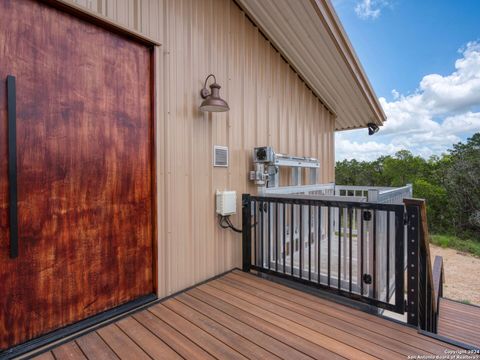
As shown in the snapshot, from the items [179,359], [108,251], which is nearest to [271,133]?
[108,251]

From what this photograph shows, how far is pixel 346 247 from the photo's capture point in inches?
96.8

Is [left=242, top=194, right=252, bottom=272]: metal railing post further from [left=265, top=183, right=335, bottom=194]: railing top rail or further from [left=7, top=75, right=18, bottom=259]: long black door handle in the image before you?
[left=7, top=75, right=18, bottom=259]: long black door handle

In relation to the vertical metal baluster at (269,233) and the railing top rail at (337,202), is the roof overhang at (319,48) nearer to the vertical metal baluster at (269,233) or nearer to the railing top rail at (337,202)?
the railing top rail at (337,202)

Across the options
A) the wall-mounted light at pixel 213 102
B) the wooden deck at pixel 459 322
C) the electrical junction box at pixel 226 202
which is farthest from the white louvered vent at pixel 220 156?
the wooden deck at pixel 459 322

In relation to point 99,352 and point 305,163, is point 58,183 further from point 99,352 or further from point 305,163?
point 305,163

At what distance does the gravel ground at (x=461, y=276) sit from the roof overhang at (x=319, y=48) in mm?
4853

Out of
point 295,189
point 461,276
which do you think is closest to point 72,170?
point 295,189

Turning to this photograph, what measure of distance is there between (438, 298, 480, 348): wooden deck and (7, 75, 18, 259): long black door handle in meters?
3.95

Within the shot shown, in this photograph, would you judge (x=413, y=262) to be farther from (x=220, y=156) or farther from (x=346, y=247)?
(x=220, y=156)

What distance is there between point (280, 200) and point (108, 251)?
5.50 feet

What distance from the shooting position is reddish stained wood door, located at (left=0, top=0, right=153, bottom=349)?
5.12ft

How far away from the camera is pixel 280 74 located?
13.3 feet

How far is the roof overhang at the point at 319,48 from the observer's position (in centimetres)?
311

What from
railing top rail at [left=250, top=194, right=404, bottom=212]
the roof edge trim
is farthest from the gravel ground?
railing top rail at [left=250, top=194, right=404, bottom=212]
